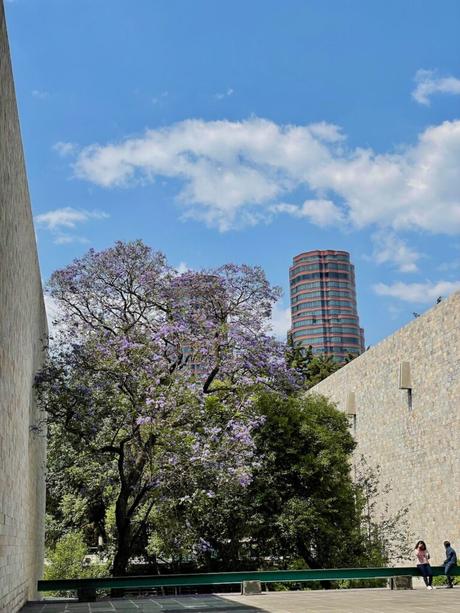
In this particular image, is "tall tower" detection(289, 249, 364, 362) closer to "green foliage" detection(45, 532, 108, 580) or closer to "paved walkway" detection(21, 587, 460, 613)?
"green foliage" detection(45, 532, 108, 580)

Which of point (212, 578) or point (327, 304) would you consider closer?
point (212, 578)

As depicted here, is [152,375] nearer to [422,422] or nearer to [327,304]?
[422,422]

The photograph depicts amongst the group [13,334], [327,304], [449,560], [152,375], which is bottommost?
[449,560]

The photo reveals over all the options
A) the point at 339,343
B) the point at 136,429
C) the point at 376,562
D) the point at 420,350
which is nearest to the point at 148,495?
the point at 136,429

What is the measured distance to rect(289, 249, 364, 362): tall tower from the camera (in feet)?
458

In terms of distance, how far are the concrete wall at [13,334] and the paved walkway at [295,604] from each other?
183cm

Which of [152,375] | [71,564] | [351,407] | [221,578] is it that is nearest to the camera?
[221,578]

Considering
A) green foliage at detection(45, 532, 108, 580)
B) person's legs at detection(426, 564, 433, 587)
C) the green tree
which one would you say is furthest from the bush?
person's legs at detection(426, 564, 433, 587)

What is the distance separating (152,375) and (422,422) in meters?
7.89

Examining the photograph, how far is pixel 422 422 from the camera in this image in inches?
806

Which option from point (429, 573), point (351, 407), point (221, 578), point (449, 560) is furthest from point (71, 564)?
point (449, 560)

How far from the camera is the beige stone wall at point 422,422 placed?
61.2ft

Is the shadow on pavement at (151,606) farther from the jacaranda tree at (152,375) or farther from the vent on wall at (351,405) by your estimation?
the vent on wall at (351,405)

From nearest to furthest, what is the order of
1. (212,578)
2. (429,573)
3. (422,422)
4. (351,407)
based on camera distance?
1. (212,578)
2. (429,573)
3. (422,422)
4. (351,407)
